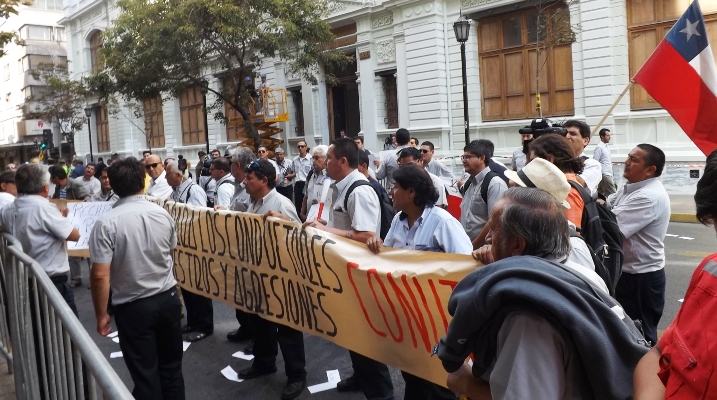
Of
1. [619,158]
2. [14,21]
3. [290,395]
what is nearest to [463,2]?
[619,158]

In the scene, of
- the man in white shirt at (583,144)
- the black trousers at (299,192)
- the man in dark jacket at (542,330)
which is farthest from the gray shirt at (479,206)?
the black trousers at (299,192)

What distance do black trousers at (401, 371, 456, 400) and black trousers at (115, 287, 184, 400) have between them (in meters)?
1.58

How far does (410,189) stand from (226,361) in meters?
2.91

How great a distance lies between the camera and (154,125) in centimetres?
3666

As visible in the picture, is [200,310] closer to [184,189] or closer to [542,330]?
[184,189]

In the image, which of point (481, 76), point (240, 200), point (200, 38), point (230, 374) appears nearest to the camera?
point (230, 374)

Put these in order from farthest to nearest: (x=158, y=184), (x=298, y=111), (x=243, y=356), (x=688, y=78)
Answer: (x=298, y=111) < (x=158, y=184) < (x=243, y=356) < (x=688, y=78)

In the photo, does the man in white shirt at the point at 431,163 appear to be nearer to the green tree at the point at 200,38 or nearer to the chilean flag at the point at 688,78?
the chilean flag at the point at 688,78

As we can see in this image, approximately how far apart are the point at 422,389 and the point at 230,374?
2136 mm

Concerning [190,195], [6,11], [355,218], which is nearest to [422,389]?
[355,218]

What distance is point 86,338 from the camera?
2.21 meters

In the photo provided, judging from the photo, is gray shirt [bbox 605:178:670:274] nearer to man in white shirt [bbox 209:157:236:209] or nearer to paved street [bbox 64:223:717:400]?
paved street [bbox 64:223:717:400]

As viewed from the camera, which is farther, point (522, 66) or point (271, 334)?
point (522, 66)

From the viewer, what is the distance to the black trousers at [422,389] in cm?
384
